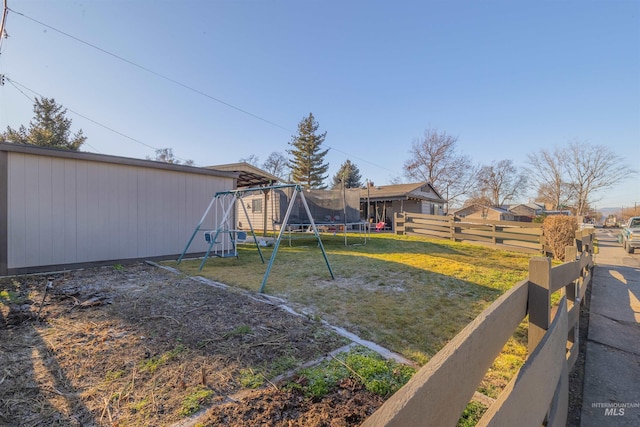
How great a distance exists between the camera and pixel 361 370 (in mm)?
Result: 1966

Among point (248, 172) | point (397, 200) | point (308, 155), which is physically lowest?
point (397, 200)

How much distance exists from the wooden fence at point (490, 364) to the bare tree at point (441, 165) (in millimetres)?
28827

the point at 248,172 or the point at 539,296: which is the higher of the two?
the point at 248,172

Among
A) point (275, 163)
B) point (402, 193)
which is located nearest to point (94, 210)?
point (402, 193)

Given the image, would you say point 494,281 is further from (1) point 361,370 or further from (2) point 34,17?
(2) point 34,17

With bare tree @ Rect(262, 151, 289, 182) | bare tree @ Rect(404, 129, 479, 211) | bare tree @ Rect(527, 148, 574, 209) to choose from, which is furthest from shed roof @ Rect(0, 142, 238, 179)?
bare tree @ Rect(527, 148, 574, 209)

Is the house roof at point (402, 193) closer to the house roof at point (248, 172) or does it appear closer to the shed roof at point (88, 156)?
the house roof at point (248, 172)

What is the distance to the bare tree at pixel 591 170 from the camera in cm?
3002

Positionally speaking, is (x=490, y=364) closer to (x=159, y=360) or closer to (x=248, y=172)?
(x=159, y=360)

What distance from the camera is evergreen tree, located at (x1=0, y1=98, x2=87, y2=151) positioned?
21.3 meters

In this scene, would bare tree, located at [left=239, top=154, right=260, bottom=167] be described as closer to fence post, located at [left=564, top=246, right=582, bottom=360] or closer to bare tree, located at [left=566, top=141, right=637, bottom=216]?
fence post, located at [left=564, top=246, right=582, bottom=360]

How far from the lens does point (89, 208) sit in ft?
19.2

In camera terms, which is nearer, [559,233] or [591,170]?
[559,233]

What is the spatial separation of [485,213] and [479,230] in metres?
28.5
